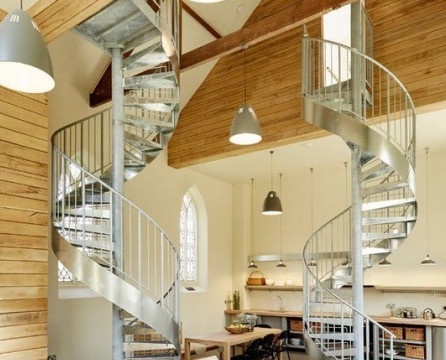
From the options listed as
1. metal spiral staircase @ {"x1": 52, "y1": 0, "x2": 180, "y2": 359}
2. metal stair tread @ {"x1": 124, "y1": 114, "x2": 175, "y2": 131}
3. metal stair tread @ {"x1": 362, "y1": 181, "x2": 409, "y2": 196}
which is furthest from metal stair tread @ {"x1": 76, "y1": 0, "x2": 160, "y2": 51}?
metal stair tread @ {"x1": 362, "y1": 181, "x2": 409, "y2": 196}

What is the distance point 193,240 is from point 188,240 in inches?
5.9

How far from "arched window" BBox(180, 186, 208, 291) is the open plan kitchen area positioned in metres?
0.04

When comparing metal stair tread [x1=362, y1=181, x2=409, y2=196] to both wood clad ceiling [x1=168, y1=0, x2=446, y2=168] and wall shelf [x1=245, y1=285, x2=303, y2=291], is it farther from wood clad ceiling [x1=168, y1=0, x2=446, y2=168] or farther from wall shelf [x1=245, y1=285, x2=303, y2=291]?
wall shelf [x1=245, y1=285, x2=303, y2=291]

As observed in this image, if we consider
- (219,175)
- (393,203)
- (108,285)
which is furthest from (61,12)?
(219,175)

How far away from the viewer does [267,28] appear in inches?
222

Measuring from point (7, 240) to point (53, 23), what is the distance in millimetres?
2094

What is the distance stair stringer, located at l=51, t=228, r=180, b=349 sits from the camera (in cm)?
438

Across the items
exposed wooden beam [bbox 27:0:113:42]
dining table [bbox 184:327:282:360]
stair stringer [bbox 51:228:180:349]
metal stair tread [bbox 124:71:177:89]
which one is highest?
exposed wooden beam [bbox 27:0:113:42]

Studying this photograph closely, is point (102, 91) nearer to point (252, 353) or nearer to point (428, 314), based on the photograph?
point (252, 353)

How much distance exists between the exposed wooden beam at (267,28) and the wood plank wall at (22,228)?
2.48 m

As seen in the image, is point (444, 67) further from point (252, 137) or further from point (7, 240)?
point (7, 240)

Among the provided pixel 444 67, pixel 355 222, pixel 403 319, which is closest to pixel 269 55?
pixel 444 67

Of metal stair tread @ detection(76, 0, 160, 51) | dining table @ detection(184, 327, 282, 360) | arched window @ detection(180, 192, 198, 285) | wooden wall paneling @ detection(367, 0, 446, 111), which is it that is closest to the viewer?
metal stair tread @ detection(76, 0, 160, 51)

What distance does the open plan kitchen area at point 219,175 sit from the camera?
14.7ft
